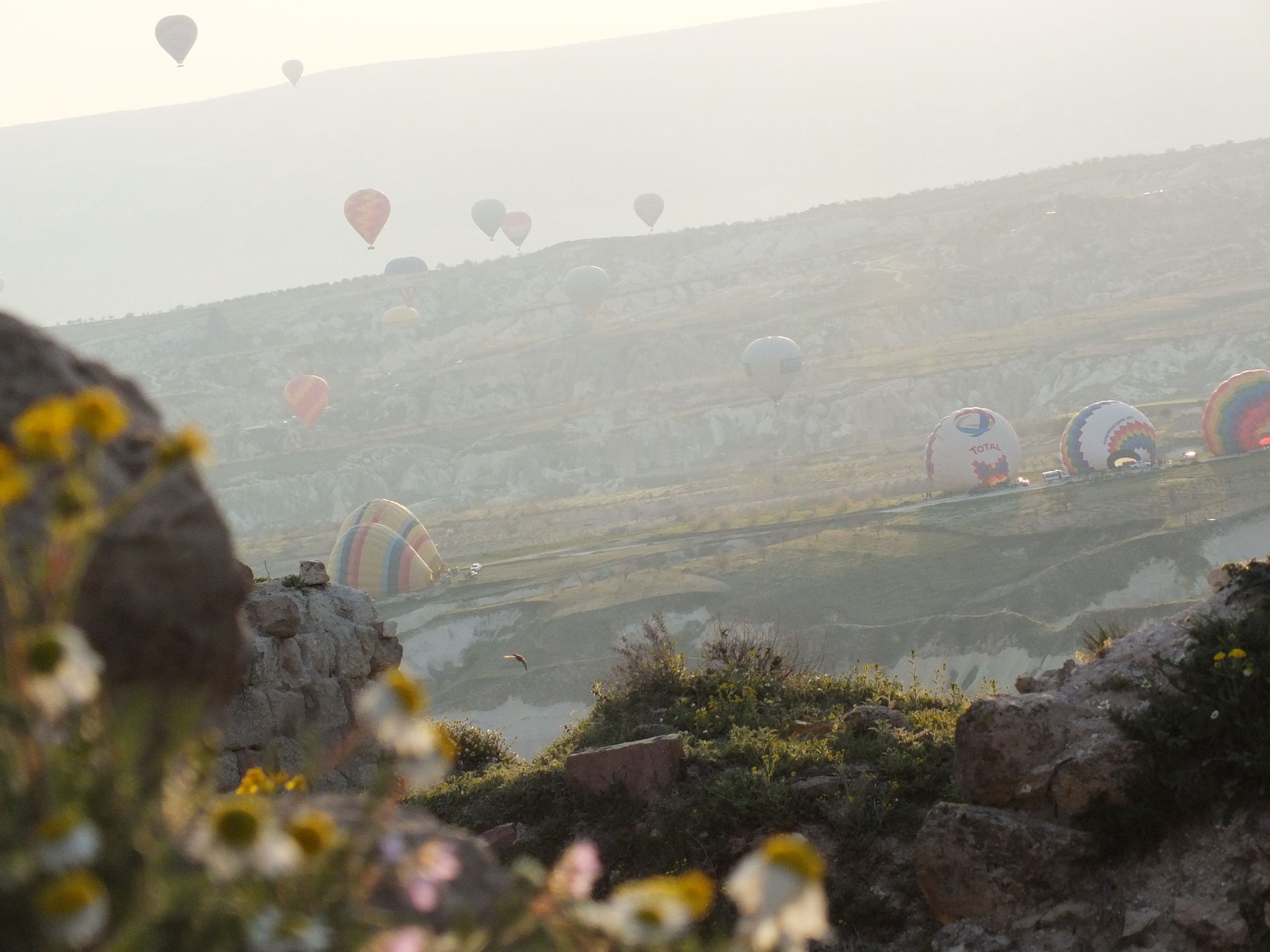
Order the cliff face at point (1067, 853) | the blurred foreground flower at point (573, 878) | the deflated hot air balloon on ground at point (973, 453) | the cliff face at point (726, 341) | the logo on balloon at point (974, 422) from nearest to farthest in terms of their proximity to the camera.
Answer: the blurred foreground flower at point (573, 878), the cliff face at point (1067, 853), the deflated hot air balloon on ground at point (973, 453), the logo on balloon at point (974, 422), the cliff face at point (726, 341)

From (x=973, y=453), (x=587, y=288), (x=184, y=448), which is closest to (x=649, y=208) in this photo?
(x=587, y=288)

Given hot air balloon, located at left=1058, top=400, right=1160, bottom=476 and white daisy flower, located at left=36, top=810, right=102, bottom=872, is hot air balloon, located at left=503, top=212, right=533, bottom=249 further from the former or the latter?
white daisy flower, located at left=36, top=810, right=102, bottom=872

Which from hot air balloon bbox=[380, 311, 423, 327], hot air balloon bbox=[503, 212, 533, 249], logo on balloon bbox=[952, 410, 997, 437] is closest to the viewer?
logo on balloon bbox=[952, 410, 997, 437]

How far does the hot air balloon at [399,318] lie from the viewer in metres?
102

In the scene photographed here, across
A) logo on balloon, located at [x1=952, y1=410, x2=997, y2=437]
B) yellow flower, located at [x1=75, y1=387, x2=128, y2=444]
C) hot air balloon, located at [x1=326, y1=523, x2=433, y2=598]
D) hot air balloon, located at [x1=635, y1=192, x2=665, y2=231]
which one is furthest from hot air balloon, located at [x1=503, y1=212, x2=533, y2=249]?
yellow flower, located at [x1=75, y1=387, x2=128, y2=444]

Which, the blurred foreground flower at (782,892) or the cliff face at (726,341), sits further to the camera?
the cliff face at (726,341)

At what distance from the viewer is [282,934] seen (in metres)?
1.62

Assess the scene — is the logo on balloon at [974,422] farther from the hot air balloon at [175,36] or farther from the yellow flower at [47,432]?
the hot air balloon at [175,36]

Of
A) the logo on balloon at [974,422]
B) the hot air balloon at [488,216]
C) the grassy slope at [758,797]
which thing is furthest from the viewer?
the hot air balloon at [488,216]

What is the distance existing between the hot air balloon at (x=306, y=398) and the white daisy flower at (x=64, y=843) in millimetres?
83763

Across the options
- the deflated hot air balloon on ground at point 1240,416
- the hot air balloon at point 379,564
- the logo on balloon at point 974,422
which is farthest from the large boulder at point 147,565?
the deflated hot air balloon on ground at point 1240,416

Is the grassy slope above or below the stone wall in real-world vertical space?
below

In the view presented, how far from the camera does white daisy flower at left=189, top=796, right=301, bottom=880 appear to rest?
155 cm

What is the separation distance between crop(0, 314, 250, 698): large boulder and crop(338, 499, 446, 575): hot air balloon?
3984 cm
